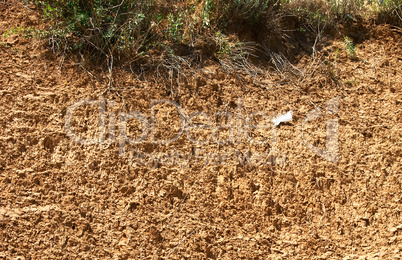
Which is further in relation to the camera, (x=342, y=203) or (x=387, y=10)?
(x=387, y=10)

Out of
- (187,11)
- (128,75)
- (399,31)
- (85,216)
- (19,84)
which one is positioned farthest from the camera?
(399,31)

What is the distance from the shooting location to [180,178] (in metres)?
3.38

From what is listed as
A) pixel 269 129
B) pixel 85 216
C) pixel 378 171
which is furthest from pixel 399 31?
pixel 85 216

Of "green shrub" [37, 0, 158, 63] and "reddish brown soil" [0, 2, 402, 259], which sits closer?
"reddish brown soil" [0, 2, 402, 259]

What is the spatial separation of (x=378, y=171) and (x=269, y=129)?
3.71ft

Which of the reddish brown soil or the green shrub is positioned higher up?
the green shrub

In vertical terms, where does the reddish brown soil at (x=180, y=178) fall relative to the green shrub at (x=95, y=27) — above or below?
below

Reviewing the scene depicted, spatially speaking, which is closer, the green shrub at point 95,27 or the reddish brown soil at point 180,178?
the reddish brown soil at point 180,178

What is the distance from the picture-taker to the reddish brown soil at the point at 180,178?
10.3ft

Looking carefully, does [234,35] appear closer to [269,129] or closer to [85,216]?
[269,129]

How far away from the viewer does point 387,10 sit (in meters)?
4.71

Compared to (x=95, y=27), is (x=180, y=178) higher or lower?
lower

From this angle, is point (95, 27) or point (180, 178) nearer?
point (180, 178)

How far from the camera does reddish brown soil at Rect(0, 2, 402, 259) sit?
3.13 meters
